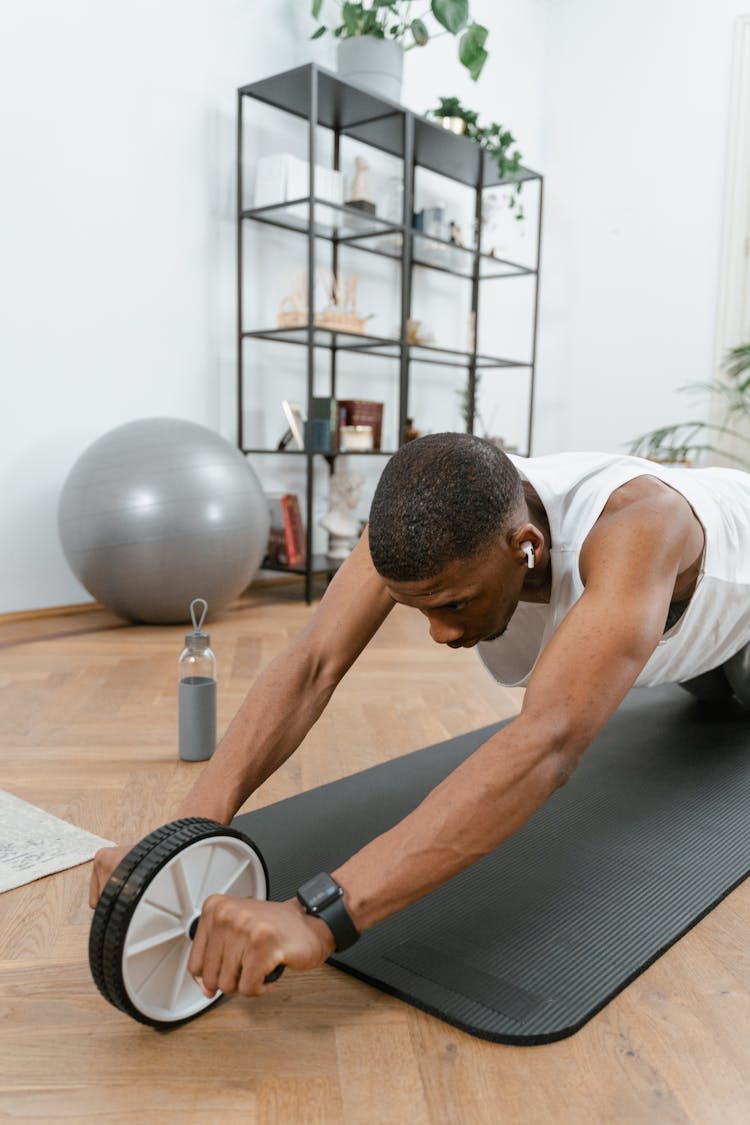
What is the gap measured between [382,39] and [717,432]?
87.6 inches

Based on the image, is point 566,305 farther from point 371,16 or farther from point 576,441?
point 371,16

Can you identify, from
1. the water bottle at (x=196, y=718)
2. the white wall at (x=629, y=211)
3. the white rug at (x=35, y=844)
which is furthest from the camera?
the white wall at (x=629, y=211)

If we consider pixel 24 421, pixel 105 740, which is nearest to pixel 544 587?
pixel 105 740

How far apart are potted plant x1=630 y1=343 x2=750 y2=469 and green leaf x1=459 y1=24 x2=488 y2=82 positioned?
1546mm

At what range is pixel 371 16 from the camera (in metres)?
3.39

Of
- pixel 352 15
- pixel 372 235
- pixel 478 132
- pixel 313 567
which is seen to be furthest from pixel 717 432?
pixel 352 15

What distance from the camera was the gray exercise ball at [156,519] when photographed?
267 centimetres

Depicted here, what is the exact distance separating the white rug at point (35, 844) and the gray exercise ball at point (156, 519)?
4.07ft

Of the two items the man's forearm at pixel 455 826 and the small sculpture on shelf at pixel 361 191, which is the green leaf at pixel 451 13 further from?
the man's forearm at pixel 455 826

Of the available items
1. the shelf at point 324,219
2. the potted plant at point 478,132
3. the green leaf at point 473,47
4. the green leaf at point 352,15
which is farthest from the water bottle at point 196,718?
the potted plant at point 478,132

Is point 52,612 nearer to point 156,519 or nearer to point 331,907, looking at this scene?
point 156,519

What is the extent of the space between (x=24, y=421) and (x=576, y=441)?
2833mm

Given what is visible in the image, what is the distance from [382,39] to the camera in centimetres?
Result: 343

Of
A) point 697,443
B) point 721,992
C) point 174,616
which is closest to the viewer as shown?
point 721,992
